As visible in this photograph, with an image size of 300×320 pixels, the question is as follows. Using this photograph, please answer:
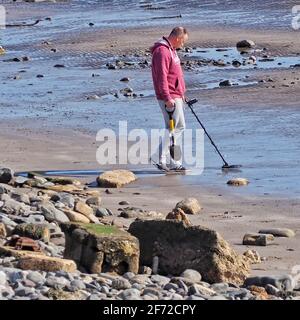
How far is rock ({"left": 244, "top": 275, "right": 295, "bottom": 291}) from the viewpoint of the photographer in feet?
30.3

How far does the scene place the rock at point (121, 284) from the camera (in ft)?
28.9

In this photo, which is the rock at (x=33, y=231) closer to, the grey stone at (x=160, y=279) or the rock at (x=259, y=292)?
the grey stone at (x=160, y=279)

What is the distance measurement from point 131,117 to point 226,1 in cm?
2352

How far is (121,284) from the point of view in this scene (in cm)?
885

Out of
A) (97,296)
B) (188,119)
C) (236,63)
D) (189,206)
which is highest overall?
(236,63)

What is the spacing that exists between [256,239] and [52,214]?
190 centimetres

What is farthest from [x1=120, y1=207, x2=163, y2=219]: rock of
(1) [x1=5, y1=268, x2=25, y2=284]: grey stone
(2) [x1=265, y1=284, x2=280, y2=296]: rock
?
(1) [x1=5, y1=268, x2=25, y2=284]: grey stone

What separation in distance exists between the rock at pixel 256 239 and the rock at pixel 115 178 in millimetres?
3171

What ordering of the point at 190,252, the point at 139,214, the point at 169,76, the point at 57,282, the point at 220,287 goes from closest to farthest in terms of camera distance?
the point at 57,282
the point at 220,287
the point at 190,252
the point at 139,214
the point at 169,76

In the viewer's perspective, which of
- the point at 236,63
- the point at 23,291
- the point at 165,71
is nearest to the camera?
the point at 23,291

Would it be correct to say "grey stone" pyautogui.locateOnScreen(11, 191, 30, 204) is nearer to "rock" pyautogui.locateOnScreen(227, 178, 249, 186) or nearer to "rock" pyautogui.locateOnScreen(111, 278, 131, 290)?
"rock" pyautogui.locateOnScreen(227, 178, 249, 186)

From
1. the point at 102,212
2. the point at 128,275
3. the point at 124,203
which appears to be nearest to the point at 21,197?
the point at 102,212

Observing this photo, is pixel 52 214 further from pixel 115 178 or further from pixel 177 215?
pixel 115 178

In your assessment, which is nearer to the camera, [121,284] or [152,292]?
[152,292]
